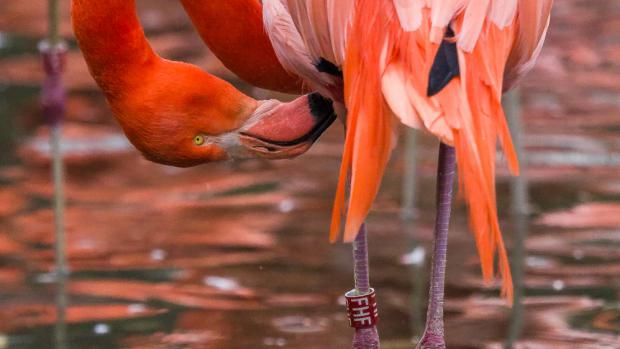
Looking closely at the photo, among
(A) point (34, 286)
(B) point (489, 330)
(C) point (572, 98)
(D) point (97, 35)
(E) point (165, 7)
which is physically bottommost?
(B) point (489, 330)

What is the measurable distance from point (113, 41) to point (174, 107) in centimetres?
23

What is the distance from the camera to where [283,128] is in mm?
3172

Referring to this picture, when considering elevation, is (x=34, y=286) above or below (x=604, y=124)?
below

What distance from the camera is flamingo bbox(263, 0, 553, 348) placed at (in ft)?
8.64

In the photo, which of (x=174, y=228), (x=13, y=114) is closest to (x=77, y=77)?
(x=13, y=114)

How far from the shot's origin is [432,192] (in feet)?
19.1

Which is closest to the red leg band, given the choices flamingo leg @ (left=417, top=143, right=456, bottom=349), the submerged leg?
the submerged leg

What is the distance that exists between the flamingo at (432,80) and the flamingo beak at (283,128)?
28 centimetres

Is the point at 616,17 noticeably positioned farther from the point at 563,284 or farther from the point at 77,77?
the point at 563,284

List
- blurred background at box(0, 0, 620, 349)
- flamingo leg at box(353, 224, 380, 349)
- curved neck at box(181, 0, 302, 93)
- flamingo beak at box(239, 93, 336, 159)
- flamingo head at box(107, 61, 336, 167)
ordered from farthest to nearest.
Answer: blurred background at box(0, 0, 620, 349) < flamingo leg at box(353, 224, 380, 349) < curved neck at box(181, 0, 302, 93) < flamingo beak at box(239, 93, 336, 159) < flamingo head at box(107, 61, 336, 167)

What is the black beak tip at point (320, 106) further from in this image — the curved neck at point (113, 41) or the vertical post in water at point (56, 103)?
the vertical post in water at point (56, 103)

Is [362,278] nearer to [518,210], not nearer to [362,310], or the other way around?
[362,310]

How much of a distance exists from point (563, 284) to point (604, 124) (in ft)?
6.82

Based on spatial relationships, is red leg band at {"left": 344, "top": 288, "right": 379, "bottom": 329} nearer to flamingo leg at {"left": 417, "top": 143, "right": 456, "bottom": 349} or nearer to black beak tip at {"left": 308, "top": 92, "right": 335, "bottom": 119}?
flamingo leg at {"left": 417, "top": 143, "right": 456, "bottom": 349}
